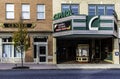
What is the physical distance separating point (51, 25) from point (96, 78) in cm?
2210

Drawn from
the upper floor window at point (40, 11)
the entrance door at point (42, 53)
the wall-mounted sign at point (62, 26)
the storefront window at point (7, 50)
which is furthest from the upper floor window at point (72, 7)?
the storefront window at point (7, 50)

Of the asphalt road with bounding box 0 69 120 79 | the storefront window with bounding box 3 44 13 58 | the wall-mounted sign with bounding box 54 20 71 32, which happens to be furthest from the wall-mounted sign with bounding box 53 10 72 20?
the asphalt road with bounding box 0 69 120 79

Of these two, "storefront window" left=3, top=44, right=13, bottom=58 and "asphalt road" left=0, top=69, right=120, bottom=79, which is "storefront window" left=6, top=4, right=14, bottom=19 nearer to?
"storefront window" left=3, top=44, right=13, bottom=58

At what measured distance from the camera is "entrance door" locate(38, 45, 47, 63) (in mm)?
42938

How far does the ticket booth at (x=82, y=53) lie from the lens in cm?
4412

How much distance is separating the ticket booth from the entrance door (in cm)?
429

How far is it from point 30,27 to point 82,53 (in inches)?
287

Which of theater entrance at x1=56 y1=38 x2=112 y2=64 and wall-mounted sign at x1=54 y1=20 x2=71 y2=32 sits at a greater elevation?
wall-mounted sign at x1=54 y1=20 x2=71 y2=32

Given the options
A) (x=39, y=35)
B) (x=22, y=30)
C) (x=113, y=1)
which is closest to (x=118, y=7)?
(x=113, y=1)

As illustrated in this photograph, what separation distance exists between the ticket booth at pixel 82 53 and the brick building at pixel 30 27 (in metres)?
3.69

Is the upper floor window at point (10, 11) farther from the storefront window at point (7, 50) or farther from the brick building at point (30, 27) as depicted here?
the storefront window at point (7, 50)

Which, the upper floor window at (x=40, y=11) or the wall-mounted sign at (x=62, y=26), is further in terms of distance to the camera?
the upper floor window at (x=40, y=11)

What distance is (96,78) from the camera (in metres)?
21.5

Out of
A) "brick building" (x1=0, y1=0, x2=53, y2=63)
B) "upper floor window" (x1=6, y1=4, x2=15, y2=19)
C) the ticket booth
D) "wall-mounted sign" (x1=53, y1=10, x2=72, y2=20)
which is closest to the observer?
"wall-mounted sign" (x1=53, y1=10, x2=72, y2=20)
